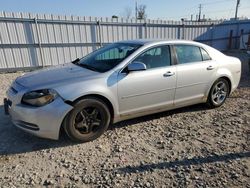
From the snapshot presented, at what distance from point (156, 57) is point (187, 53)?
0.77 metres

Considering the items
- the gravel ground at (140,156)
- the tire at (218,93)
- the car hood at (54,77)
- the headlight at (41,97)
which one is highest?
the car hood at (54,77)

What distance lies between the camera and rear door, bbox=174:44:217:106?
4.19 metres

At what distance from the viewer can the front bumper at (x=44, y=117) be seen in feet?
10.1

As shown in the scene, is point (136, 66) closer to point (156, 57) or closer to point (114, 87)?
point (114, 87)

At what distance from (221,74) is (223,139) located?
1675 millimetres

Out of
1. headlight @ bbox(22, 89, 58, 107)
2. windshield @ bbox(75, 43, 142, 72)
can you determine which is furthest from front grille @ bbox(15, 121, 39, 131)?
windshield @ bbox(75, 43, 142, 72)

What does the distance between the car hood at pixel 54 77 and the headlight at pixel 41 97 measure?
114 millimetres

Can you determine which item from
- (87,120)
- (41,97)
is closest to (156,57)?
(87,120)

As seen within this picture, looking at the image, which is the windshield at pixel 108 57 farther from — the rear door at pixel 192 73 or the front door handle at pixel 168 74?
the rear door at pixel 192 73

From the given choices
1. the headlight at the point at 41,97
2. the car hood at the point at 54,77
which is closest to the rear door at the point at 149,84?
the car hood at the point at 54,77

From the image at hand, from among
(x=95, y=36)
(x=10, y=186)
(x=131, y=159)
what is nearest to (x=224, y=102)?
(x=131, y=159)

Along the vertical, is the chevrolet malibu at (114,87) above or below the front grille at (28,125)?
above

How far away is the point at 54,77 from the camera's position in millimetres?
3465

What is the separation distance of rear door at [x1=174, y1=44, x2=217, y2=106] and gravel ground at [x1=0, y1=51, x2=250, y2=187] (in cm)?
48
